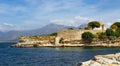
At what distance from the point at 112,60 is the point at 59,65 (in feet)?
46.9

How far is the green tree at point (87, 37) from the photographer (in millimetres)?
86562

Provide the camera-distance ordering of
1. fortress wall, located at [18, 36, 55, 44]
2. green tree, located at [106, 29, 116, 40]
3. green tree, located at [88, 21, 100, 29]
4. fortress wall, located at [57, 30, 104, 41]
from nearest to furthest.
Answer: green tree, located at [106, 29, 116, 40] → fortress wall, located at [57, 30, 104, 41] → fortress wall, located at [18, 36, 55, 44] → green tree, located at [88, 21, 100, 29]

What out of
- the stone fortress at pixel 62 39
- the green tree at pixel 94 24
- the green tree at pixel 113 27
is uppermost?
the green tree at pixel 94 24

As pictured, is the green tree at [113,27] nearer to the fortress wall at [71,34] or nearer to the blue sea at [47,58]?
the fortress wall at [71,34]

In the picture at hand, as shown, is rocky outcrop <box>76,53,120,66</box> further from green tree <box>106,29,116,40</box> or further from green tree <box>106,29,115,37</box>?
green tree <box>106,29,115,37</box>

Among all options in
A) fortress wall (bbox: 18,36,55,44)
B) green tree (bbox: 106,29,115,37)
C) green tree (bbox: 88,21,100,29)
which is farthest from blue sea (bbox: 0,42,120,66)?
green tree (bbox: 88,21,100,29)

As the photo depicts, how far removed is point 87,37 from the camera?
86.4 meters

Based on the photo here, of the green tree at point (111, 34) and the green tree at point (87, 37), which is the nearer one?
the green tree at point (111, 34)

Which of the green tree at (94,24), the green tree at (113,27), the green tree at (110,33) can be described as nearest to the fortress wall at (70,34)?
the green tree at (110,33)

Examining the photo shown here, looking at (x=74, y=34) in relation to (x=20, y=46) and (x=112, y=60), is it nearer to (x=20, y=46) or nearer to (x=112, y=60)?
(x=20, y=46)

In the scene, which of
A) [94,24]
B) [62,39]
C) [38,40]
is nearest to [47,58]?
[62,39]

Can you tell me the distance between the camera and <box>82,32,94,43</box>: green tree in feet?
284

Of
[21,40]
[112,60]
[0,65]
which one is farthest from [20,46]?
[112,60]

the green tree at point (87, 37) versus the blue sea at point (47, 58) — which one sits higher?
the green tree at point (87, 37)
